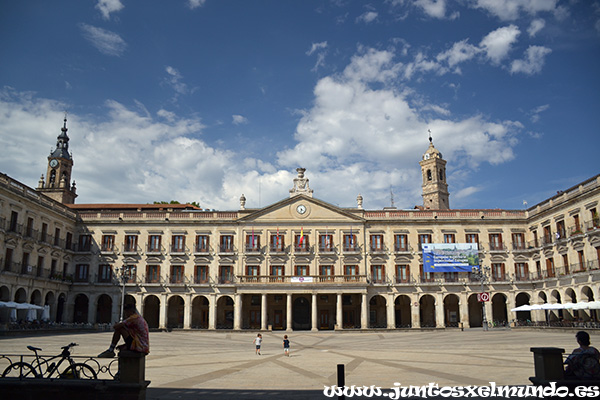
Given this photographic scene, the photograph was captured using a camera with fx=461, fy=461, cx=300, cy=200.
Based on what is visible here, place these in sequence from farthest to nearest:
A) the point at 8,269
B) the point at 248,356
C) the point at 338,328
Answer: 1. the point at 338,328
2. the point at 8,269
3. the point at 248,356

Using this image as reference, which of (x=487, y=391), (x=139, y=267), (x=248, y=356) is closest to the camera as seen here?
(x=487, y=391)

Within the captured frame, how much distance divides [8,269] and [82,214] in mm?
14497

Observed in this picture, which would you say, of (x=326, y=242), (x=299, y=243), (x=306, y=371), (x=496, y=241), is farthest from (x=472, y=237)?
(x=306, y=371)

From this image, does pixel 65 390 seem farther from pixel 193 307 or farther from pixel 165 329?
pixel 193 307

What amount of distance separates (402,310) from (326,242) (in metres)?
12.9

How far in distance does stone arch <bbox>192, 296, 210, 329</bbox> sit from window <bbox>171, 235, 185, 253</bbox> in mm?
6256

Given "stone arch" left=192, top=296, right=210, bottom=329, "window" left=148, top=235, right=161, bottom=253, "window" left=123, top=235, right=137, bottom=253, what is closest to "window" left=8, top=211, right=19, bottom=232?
"window" left=123, top=235, right=137, bottom=253

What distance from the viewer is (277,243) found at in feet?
177

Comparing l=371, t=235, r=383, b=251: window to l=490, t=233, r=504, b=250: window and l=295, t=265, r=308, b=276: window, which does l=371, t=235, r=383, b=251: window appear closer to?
l=295, t=265, r=308, b=276: window

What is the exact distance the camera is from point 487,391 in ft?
41.7

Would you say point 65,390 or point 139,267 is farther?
point 139,267

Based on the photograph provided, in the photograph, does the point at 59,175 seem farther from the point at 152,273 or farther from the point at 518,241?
the point at 518,241

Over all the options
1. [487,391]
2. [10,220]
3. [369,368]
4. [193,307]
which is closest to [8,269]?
[10,220]

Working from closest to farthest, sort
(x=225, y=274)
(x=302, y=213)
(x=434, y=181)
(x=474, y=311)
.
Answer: (x=225, y=274) < (x=302, y=213) < (x=474, y=311) < (x=434, y=181)
